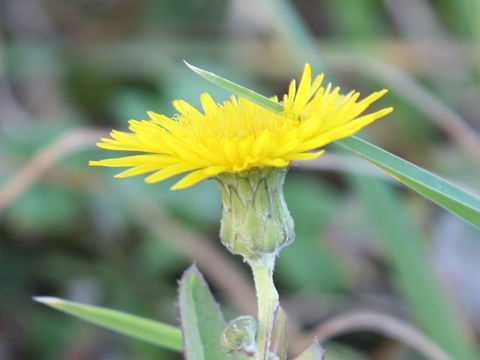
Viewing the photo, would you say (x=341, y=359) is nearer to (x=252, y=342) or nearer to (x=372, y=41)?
(x=252, y=342)

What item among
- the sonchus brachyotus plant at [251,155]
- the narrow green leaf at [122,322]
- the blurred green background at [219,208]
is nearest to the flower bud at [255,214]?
the sonchus brachyotus plant at [251,155]

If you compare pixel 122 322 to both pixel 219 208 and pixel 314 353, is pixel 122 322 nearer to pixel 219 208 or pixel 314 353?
pixel 314 353

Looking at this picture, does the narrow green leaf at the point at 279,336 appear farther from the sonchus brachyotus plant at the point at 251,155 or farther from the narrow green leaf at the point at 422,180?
the narrow green leaf at the point at 422,180

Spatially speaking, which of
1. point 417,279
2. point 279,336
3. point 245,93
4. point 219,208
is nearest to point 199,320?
point 279,336

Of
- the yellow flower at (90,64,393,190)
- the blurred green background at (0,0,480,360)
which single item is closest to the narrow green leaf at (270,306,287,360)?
the yellow flower at (90,64,393,190)

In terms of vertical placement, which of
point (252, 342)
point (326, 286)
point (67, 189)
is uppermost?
point (67, 189)

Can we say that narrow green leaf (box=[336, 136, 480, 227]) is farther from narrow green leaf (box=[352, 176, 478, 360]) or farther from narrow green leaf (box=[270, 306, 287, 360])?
narrow green leaf (box=[352, 176, 478, 360])

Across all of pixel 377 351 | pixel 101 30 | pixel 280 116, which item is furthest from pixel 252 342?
pixel 101 30
